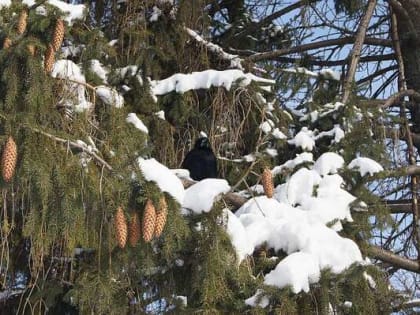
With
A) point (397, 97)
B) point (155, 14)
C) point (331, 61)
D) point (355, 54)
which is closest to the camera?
point (155, 14)

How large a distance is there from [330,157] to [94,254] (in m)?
1.36

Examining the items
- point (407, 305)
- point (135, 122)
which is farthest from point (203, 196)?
point (407, 305)

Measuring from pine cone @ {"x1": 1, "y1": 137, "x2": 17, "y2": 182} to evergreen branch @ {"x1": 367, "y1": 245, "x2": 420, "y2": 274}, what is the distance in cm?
189

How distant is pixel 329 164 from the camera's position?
402 centimetres

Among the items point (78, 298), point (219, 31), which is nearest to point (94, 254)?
point (78, 298)

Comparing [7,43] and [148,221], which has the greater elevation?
[7,43]

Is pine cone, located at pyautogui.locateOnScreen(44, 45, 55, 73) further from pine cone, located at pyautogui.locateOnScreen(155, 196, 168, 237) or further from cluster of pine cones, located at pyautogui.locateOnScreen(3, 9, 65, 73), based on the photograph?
pine cone, located at pyautogui.locateOnScreen(155, 196, 168, 237)

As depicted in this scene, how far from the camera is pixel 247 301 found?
3.18 meters

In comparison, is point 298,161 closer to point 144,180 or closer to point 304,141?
point 304,141

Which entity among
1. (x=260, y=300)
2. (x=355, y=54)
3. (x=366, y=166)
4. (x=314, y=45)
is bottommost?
(x=260, y=300)

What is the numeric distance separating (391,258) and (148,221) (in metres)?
1.94

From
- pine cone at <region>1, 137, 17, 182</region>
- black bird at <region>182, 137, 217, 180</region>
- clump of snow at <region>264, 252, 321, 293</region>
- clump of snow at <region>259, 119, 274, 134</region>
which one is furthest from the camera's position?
black bird at <region>182, 137, 217, 180</region>

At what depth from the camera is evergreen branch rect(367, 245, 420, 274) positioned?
12.9 feet

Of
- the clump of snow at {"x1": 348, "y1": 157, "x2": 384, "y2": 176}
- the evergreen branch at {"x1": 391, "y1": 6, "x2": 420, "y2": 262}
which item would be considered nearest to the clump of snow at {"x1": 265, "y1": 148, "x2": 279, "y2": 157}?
the clump of snow at {"x1": 348, "y1": 157, "x2": 384, "y2": 176}
